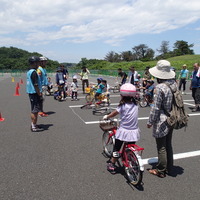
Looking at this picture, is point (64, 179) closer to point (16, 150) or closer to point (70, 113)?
point (16, 150)

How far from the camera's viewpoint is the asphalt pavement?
285 centimetres

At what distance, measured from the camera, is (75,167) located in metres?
3.58

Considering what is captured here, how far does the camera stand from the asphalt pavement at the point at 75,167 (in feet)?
9.36

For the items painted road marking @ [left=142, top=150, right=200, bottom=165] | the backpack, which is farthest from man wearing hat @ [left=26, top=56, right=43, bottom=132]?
the backpack

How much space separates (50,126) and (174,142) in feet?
11.7

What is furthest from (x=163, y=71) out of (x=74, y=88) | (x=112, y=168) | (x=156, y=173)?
(x=74, y=88)

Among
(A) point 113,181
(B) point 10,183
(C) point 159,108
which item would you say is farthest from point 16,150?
(C) point 159,108

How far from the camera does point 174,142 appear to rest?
4.73 m

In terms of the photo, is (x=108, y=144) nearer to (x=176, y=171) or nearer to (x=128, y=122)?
(x=128, y=122)

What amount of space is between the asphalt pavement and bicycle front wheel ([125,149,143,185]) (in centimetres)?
11

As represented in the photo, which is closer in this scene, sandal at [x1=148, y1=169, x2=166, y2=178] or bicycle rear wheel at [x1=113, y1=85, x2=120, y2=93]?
sandal at [x1=148, y1=169, x2=166, y2=178]

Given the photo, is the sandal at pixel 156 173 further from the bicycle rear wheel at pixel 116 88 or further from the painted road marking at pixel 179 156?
the bicycle rear wheel at pixel 116 88

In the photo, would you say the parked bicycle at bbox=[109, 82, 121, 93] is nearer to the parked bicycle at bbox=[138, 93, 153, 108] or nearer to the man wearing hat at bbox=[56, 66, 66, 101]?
the man wearing hat at bbox=[56, 66, 66, 101]

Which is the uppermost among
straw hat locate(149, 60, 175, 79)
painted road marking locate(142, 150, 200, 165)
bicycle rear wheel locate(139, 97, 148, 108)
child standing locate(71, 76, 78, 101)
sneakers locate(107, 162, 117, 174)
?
straw hat locate(149, 60, 175, 79)
